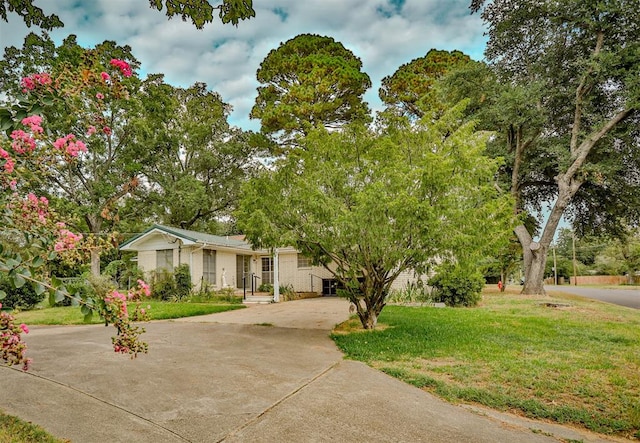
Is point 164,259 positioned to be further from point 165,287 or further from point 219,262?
point 219,262

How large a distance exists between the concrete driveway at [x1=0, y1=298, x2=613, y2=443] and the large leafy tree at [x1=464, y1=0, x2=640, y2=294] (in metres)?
15.2

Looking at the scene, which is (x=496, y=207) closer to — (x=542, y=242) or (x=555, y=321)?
(x=555, y=321)

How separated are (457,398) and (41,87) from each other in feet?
15.7

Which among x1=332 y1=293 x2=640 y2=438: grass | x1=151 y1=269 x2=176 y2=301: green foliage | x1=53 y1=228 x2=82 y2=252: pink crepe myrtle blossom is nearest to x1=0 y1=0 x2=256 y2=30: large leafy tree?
x1=53 y1=228 x2=82 y2=252: pink crepe myrtle blossom

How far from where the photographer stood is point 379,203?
20.5ft

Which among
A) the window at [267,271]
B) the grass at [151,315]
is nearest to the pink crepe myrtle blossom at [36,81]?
the grass at [151,315]

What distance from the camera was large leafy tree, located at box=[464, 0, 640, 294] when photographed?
15.1 metres

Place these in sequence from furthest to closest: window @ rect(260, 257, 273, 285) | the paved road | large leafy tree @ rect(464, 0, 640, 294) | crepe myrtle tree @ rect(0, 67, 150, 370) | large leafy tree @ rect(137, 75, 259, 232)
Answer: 1. large leafy tree @ rect(137, 75, 259, 232)
2. window @ rect(260, 257, 273, 285)
3. the paved road
4. large leafy tree @ rect(464, 0, 640, 294)
5. crepe myrtle tree @ rect(0, 67, 150, 370)

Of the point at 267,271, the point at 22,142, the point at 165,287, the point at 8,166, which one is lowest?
the point at 165,287

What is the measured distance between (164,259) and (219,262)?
96.5 inches

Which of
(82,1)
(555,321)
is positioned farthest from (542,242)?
(82,1)

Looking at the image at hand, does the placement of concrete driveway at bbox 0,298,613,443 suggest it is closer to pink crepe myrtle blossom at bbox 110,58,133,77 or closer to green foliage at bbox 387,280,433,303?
pink crepe myrtle blossom at bbox 110,58,133,77

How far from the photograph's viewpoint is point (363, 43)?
Result: 8.19 m

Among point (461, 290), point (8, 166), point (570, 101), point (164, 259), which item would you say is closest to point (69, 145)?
point (8, 166)
